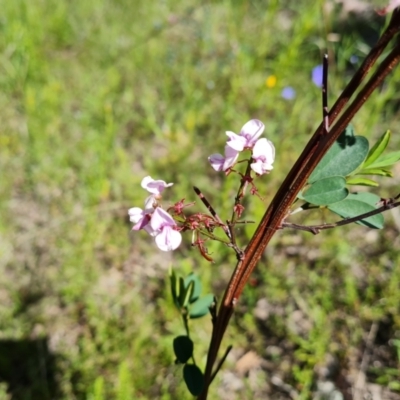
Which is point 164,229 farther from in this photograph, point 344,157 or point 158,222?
point 344,157

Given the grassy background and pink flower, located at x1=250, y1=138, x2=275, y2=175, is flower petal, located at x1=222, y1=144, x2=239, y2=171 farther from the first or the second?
the grassy background

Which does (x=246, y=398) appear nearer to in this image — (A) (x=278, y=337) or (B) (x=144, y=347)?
(A) (x=278, y=337)

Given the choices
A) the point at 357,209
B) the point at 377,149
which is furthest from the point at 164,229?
the point at 377,149

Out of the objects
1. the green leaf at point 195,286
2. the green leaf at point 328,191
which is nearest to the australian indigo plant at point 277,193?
the green leaf at point 328,191

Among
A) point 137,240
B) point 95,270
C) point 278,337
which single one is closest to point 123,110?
point 137,240

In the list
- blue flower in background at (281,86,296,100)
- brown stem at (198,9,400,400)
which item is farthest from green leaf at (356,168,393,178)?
blue flower in background at (281,86,296,100)
